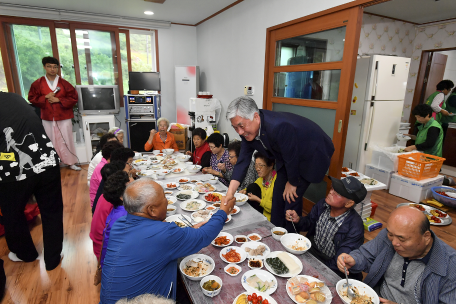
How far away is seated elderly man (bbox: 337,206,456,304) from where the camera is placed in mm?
1167

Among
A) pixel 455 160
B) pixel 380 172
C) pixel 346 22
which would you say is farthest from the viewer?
pixel 455 160

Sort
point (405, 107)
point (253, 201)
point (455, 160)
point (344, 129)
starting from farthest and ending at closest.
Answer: point (405, 107) < point (455, 160) < point (344, 129) < point (253, 201)

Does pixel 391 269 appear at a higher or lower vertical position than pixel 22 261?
higher

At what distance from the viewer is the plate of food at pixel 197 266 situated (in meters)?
1.32

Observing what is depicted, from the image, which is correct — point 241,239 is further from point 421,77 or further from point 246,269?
point 421,77

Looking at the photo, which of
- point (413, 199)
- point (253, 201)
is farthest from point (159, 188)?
point (413, 199)

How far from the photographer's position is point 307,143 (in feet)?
6.27

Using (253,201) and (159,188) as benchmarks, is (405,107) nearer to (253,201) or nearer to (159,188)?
(253,201)

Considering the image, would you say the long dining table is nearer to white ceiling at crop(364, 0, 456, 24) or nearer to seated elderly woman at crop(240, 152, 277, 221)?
seated elderly woman at crop(240, 152, 277, 221)

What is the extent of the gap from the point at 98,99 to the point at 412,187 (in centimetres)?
589

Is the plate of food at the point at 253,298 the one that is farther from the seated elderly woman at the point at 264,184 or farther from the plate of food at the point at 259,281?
the seated elderly woman at the point at 264,184

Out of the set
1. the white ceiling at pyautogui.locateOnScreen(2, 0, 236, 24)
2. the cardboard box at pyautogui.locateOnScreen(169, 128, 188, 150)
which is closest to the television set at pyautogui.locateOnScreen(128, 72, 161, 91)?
the cardboard box at pyautogui.locateOnScreen(169, 128, 188, 150)

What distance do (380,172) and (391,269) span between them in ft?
10.8

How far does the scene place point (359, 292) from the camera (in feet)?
4.10
